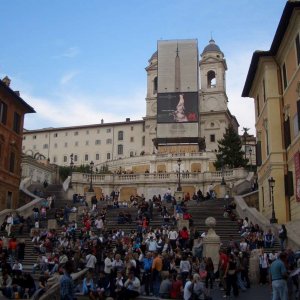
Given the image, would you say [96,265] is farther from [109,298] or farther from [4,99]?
[4,99]

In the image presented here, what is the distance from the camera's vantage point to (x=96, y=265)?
2142cm

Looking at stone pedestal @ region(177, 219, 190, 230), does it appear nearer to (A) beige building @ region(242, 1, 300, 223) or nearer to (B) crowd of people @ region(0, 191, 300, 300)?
(B) crowd of people @ region(0, 191, 300, 300)

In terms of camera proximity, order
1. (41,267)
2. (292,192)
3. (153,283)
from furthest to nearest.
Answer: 1. (292,192)
2. (41,267)
3. (153,283)

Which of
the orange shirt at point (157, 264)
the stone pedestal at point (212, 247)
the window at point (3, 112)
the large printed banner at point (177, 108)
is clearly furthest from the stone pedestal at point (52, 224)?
the large printed banner at point (177, 108)

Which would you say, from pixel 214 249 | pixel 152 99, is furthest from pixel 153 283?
pixel 152 99

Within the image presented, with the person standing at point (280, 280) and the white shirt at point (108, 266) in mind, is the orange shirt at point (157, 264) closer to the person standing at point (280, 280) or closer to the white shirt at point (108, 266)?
the white shirt at point (108, 266)

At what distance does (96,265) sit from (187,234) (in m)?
5.67

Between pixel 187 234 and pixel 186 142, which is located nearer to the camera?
pixel 187 234

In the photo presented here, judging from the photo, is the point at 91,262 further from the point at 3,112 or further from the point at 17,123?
the point at 17,123

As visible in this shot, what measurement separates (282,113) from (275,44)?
3983 mm

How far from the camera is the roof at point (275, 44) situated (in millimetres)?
25767

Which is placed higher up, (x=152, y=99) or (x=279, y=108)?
(x=152, y=99)

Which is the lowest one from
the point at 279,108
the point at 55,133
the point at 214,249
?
the point at 214,249

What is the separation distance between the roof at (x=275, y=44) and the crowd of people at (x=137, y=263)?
987 centimetres
